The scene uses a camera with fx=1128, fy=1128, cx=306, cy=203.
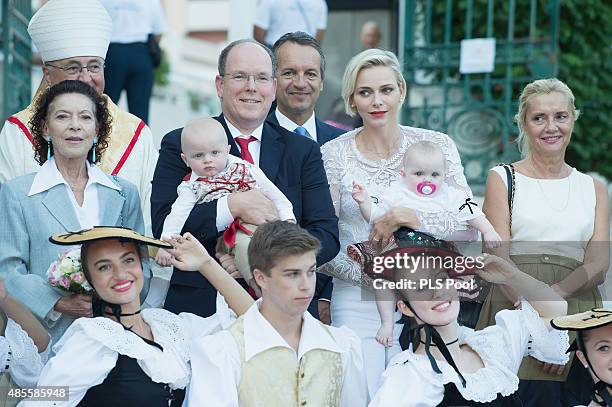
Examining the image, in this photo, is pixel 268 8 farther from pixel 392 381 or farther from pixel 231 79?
pixel 392 381

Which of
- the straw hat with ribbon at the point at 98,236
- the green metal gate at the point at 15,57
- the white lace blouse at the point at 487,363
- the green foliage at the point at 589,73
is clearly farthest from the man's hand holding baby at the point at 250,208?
the green foliage at the point at 589,73

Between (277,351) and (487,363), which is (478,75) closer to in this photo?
(487,363)

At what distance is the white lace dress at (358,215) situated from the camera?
4688mm

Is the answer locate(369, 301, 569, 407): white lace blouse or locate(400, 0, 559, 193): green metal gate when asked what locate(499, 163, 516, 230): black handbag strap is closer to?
locate(369, 301, 569, 407): white lace blouse

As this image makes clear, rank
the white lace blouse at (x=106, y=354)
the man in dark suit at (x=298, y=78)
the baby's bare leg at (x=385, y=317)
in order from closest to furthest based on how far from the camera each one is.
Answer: the white lace blouse at (x=106, y=354)
the baby's bare leg at (x=385, y=317)
the man in dark suit at (x=298, y=78)

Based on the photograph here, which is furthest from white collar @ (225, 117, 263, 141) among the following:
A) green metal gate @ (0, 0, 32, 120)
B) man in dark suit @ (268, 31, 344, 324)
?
green metal gate @ (0, 0, 32, 120)

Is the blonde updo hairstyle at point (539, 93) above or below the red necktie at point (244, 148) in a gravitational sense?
above

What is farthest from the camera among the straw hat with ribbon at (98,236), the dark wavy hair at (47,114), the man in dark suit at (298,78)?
the man in dark suit at (298,78)

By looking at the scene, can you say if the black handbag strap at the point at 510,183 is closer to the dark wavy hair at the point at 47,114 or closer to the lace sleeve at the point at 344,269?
the lace sleeve at the point at 344,269

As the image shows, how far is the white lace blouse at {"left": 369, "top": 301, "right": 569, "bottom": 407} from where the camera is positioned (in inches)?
158

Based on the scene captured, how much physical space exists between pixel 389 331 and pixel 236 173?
0.88 m

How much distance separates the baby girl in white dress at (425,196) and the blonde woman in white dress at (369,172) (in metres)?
0.05

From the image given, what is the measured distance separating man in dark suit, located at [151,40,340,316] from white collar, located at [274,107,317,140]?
651mm

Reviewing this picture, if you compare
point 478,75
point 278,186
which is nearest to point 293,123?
point 278,186
